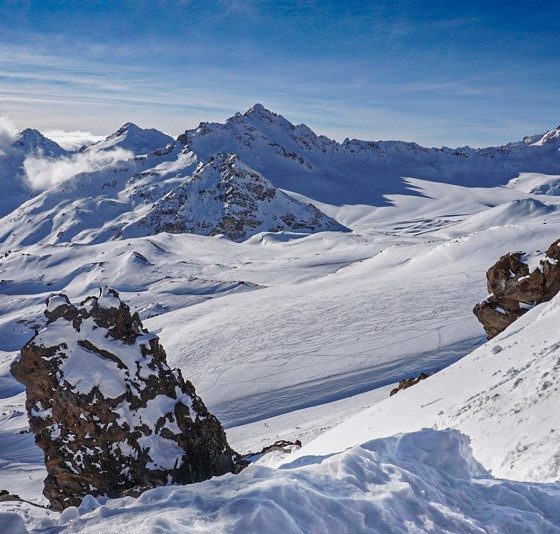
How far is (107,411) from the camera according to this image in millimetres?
13266

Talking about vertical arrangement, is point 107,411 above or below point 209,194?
below

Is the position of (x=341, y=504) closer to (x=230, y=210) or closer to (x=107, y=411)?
(x=107, y=411)

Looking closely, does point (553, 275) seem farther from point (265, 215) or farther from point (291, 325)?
point (265, 215)

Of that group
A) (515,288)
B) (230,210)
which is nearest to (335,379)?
(515,288)

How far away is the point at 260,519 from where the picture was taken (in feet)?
16.1

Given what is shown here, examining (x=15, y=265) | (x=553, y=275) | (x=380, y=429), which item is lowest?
(x=380, y=429)

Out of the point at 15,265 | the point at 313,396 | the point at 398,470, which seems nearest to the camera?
the point at 398,470

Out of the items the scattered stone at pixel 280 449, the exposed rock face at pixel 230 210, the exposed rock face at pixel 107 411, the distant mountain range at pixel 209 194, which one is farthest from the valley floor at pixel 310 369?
the distant mountain range at pixel 209 194

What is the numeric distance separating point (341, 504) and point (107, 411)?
9445mm

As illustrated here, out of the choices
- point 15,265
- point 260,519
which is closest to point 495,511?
point 260,519

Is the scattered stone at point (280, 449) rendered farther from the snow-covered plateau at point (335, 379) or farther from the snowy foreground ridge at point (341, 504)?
the snowy foreground ridge at point (341, 504)

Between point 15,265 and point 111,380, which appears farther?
point 15,265

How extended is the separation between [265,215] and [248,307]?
86.9m

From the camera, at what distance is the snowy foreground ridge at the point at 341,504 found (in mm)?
5086
